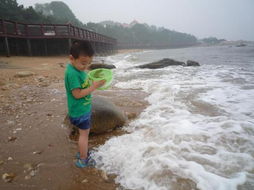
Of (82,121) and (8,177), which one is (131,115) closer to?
(82,121)

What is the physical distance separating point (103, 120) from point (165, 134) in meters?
1.07

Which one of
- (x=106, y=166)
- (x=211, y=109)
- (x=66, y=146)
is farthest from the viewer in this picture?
(x=211, y=109)

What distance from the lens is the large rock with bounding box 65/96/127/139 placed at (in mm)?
3146

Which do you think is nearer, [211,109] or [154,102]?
[211,109]

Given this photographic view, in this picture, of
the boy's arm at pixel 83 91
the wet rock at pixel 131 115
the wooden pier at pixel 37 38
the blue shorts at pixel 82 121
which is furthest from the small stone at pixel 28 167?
the wooden pier at pixel 37 38

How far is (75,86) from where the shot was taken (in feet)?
6.53

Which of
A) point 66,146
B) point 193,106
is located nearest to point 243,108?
point 193,106

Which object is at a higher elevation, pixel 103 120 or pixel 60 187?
pixel 103 120

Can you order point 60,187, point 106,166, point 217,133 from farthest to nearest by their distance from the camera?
point 217,133, point 106,166, point 60,187

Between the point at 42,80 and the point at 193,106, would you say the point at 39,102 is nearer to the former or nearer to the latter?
the point at 42,80

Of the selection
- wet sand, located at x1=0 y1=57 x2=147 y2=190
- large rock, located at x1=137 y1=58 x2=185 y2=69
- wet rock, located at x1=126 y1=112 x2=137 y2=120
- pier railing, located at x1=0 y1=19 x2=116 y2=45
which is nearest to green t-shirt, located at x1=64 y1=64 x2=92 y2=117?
wet sand, located at x1=0 y1=57 x2=147 y2=190

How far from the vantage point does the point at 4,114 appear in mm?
3734

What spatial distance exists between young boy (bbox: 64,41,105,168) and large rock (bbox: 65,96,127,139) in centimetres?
79

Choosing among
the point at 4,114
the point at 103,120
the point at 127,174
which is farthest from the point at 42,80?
the point at 127,174
